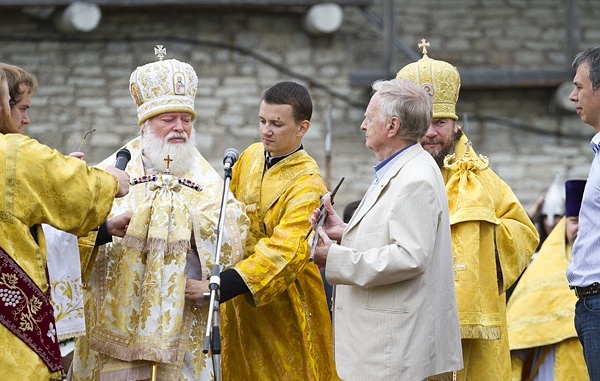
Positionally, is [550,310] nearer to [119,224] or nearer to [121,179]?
[119,224]

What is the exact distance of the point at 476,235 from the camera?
6504mm

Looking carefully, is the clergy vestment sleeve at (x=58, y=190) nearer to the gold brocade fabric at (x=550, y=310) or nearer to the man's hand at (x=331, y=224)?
the man's hand at (x=331, y=224)

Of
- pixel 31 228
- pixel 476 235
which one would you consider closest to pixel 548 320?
pixel 476 235

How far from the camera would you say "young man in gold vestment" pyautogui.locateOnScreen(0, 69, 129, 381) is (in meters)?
5.20

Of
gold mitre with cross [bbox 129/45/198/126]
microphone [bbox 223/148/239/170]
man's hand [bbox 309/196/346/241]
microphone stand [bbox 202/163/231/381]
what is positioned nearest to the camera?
microphone stand [bbox 202/163/231/381]

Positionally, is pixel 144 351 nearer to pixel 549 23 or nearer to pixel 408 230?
pixel 408 230

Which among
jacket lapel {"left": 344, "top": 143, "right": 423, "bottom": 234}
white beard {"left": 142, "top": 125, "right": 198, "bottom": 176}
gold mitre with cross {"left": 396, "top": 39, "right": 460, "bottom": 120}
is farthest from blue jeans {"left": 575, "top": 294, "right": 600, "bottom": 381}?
white beard {"left": 142, "top": 125, "right": 198, "bottom": 176}

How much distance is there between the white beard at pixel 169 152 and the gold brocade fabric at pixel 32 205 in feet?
2.95

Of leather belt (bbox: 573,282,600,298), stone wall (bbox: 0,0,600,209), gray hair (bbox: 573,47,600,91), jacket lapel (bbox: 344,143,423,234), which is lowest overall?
leather belt (bbox: 573,282,600,298)

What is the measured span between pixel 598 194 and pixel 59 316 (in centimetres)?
266

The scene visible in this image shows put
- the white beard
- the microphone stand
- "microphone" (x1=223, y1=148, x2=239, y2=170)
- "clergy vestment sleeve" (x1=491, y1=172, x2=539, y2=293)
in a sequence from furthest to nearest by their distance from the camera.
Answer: "clergy vestment sleeve" (x1=491, y1=172, x2=539, y2=293) → the white beard → "microphone" (x1=223, y1=148, x2=239, y2=170) → the microphone stand

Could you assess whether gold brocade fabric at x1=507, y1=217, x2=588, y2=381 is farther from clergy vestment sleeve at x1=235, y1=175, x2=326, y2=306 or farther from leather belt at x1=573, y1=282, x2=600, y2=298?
clergy vestment sleeve at x1=235, y1=175, x2=326, y2=306

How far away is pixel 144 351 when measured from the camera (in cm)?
586

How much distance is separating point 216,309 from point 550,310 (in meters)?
3.41
